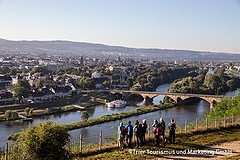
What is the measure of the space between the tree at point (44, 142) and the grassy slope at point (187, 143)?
3.42ft

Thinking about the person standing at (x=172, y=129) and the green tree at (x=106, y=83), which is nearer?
the person standing at (x=172, y=129)

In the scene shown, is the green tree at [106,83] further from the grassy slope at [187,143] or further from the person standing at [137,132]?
the person standing at [137,132]

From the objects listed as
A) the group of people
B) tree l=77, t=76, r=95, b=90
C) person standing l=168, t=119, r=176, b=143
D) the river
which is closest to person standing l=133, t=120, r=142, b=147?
the group of people

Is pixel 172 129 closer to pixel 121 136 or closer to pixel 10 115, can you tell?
pixel 121 136

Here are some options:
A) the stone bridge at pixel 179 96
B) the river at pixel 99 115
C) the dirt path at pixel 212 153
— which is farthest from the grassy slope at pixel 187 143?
the stone bridge at pixel 179 96

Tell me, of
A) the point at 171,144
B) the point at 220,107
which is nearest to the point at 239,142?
the point at 171,144

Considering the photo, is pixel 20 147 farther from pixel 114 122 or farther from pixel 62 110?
pixel 62 110

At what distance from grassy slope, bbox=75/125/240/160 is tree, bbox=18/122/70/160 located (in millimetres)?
1043

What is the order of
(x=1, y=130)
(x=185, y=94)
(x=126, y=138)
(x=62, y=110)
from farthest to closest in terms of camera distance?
(x=185, y=94) < (x=62, y=110) < (x=1, y=130) < (x=126, y=138)

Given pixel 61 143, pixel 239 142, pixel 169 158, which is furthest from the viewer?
pixel 239 142

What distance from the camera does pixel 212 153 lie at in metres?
5.95

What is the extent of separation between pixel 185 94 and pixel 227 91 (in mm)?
11032

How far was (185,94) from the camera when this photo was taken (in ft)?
99.0

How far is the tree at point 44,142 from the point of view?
4.61 m
